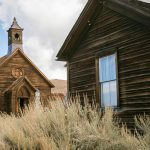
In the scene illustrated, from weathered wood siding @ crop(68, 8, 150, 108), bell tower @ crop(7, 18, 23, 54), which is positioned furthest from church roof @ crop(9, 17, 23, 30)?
weathered wood siding @ crop(68, 8, 150, 108)

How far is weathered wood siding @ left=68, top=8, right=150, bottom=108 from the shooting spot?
11203 mm

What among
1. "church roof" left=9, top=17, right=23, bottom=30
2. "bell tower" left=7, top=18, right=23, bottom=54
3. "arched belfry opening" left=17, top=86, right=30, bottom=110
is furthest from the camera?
"church roof" left=9, top=17, right=23, bottom=30

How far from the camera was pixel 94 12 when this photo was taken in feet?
46.5

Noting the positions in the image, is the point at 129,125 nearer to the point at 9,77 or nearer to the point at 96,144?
the point at 96,144

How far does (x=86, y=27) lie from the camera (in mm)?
14586

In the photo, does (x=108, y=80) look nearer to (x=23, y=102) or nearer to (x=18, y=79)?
(x=18, y=79)

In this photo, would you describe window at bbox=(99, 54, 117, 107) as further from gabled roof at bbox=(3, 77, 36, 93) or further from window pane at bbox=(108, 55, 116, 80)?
gabled roof at bbox=(3, 77, 36, 93)

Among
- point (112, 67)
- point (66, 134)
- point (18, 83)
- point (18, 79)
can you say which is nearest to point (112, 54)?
point (112, 67)

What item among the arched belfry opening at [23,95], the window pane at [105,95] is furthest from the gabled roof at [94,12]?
the arched belfry opening at [23,95]

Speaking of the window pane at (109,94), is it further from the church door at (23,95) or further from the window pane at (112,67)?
the church door at (23,95)

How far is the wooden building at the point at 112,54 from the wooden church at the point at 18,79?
16.1 metres

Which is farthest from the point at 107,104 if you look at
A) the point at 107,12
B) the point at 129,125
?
the point at 107,12

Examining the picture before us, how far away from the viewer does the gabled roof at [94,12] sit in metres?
11.0

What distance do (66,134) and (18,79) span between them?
23.2 m
